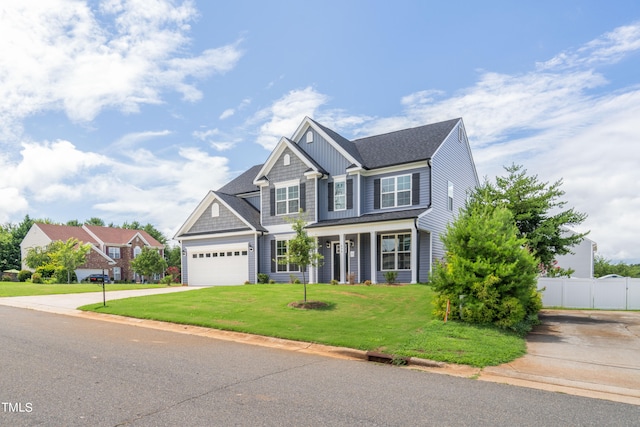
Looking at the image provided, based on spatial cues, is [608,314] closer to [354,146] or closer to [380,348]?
[380,348]

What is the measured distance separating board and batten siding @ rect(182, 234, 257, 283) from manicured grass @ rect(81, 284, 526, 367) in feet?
24.5

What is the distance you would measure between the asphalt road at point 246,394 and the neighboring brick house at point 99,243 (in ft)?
143

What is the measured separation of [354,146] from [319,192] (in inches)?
159

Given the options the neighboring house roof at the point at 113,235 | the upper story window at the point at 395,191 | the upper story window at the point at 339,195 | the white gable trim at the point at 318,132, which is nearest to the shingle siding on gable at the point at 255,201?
the white gable trim at the point at 318,132

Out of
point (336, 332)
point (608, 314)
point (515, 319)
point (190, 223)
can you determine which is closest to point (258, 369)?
point (336, 332)

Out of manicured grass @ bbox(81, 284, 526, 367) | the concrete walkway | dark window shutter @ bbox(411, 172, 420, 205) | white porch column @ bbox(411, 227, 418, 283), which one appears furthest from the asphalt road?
dark window shutter @ bbox(411, 172, 420, 205)

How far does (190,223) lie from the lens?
2756 centimetres

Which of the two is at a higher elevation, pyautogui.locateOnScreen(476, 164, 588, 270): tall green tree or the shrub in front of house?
pyautogui.locateOnScreen(476, 164, 588, 270): tall green tree

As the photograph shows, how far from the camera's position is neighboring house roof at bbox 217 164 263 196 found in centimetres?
2796

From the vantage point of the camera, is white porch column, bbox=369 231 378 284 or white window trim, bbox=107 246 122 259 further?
white window trim, bbox=107 246 122 259

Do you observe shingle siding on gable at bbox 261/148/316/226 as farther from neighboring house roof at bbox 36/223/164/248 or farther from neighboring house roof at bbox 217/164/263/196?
neighboring house roof at bbox 36/223/164/248

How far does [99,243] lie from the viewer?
5225 cm

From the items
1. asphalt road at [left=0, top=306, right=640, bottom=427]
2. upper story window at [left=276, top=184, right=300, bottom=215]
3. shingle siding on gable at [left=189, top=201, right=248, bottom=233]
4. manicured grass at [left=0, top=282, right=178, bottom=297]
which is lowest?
manicured grass at [left=0, top=282, right=178, bottom=297]

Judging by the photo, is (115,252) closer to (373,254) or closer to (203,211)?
(203,211)
